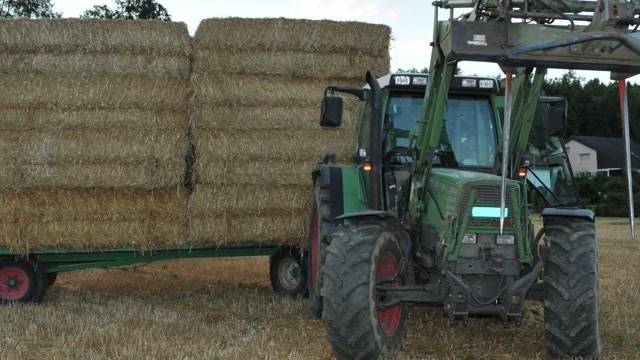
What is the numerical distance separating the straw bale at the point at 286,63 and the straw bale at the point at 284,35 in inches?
2.4

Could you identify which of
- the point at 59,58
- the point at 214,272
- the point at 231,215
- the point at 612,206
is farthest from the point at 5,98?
the point at 612,206

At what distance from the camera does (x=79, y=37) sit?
25.6 feet

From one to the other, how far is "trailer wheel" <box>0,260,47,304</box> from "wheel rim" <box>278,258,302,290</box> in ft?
8.49

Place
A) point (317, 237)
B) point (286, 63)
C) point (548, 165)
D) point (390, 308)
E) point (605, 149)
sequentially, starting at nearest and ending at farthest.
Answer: point (390, 308)
point (548, 165)
point (317, 237)
point (286, 63)
point (605, 149)

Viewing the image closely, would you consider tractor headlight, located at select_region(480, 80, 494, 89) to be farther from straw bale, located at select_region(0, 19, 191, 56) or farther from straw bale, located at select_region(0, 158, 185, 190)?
straw bale, located at select_region(0, 19, 191, 56)

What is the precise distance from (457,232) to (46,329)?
137 inches

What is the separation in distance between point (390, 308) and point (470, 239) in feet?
2.36

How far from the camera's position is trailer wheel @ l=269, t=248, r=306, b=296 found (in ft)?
27.5

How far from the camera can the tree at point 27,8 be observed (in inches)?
782

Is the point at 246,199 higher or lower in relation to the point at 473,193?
lower

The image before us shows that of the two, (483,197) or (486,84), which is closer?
(483,197)

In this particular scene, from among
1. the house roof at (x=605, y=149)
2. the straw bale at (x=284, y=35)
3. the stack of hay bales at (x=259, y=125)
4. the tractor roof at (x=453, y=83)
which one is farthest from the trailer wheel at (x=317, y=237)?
the house roof at (x=605, y=149)

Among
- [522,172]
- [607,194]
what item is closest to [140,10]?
[522,172]

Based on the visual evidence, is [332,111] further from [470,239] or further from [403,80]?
[470,239]
